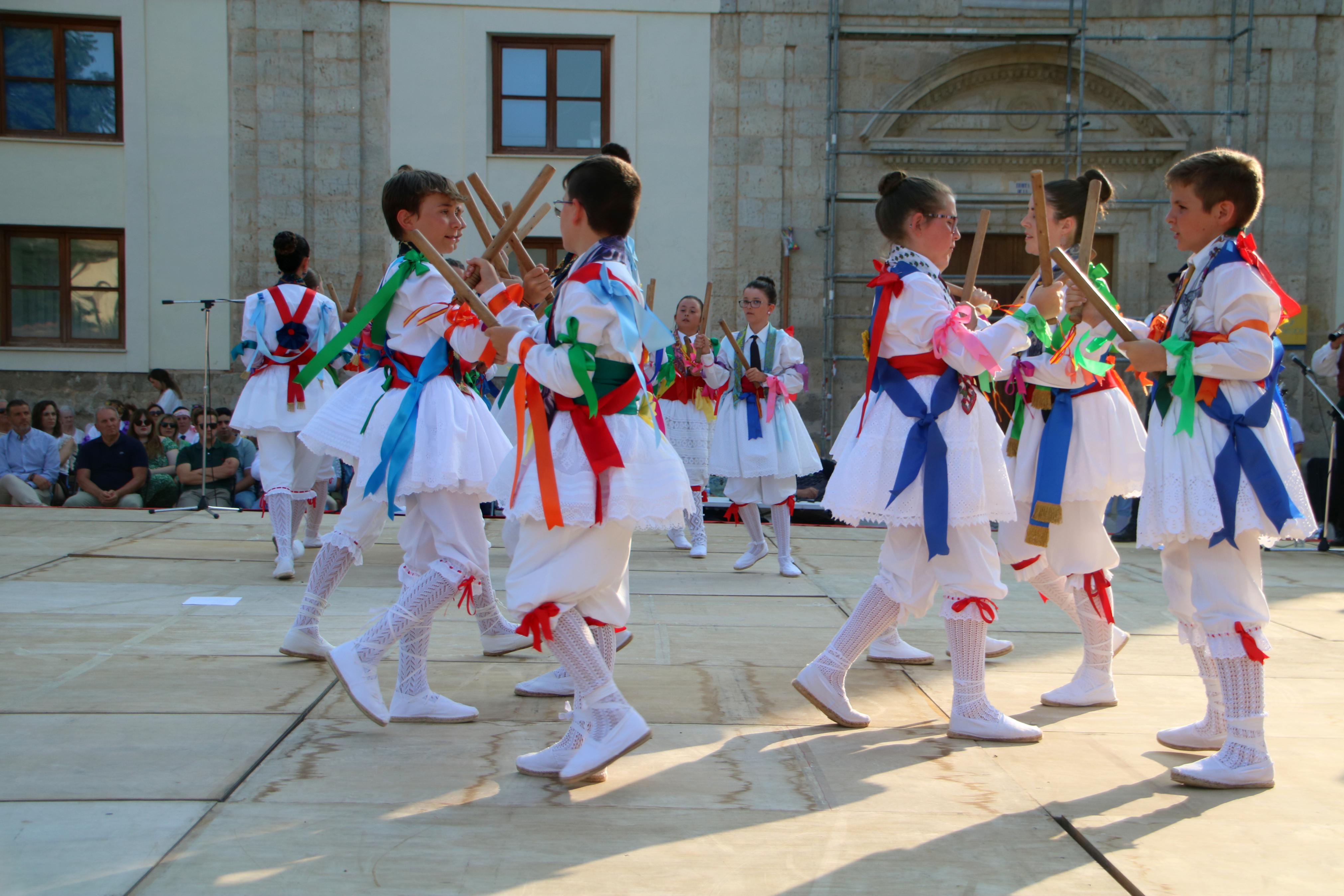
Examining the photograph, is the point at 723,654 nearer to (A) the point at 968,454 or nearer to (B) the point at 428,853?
(A) the point at 968,454

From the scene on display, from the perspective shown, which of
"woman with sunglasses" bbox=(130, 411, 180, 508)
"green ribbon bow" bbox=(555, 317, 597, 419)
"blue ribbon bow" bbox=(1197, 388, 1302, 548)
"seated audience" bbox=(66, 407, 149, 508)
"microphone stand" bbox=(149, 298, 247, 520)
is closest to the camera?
"green ribbon bow" bbox=(555, 317, 597, 419)

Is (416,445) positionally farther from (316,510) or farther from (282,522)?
→ (316,510)

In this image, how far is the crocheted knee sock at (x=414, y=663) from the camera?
3521 mm

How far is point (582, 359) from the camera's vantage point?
288 centimetres

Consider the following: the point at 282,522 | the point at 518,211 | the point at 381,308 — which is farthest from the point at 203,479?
the point at 518,211

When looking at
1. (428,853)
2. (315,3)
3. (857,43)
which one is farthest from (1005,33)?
(428,853)

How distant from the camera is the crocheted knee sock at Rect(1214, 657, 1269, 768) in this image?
3.01 meters

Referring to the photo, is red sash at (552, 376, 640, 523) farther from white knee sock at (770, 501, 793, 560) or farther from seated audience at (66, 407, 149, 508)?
seated audience at (66, 407, 149, 508)

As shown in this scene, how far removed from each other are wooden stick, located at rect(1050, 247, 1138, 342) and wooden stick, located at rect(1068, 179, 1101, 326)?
16cm

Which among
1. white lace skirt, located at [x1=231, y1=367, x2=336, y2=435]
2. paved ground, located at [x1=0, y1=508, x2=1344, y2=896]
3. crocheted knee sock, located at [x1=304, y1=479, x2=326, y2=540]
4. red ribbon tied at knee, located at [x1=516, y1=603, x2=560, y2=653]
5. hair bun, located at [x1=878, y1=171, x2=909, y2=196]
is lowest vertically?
paved ground, located at [x1=0, y1=508, x2=1344, y2=896]

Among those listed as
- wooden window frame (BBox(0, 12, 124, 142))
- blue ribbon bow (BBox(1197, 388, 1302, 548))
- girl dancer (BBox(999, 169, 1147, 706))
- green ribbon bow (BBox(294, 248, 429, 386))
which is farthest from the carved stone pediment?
blue ribbon bow (BBox(1197, 388, 1302, 548))

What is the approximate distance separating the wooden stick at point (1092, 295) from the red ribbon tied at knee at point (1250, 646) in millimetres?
849

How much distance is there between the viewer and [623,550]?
9.98 feet

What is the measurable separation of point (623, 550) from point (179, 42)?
42.7 feet
